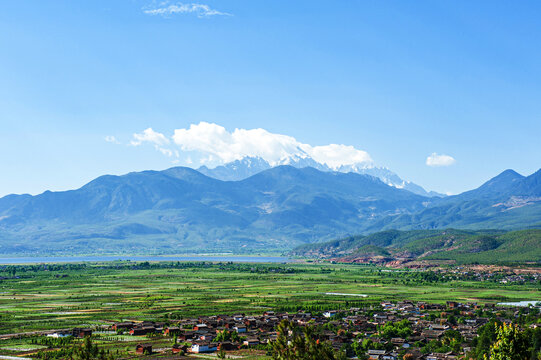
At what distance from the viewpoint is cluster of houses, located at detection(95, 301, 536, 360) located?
265 feet

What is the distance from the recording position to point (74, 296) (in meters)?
151

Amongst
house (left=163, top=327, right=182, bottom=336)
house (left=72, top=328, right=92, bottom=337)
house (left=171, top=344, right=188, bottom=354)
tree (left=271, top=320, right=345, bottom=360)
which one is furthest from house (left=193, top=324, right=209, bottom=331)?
tree (left=271, top=320, right=345, bottom=360)

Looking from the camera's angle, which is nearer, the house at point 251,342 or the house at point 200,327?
the house at point 251,342

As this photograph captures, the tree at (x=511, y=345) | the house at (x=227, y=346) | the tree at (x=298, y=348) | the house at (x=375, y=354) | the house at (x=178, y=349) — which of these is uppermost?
the tree at (x=298, y=348)

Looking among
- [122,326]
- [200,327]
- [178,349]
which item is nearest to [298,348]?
[178,349]

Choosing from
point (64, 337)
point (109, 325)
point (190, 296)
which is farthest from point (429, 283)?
point (64, 337)

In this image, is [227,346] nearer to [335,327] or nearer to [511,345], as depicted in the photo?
[335,327]

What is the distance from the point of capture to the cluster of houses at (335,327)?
80.6 m

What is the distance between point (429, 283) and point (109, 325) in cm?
12628

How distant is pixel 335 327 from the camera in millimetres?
96750

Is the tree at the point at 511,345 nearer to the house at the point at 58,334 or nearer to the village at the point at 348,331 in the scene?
the village at the point at 348,331

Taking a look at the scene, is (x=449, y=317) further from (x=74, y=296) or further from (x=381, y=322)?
(x=74, y=296)

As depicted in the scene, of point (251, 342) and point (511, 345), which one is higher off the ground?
point (511, 345)

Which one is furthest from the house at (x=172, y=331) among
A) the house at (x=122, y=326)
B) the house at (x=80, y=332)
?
the house at (x=80, y=332)
